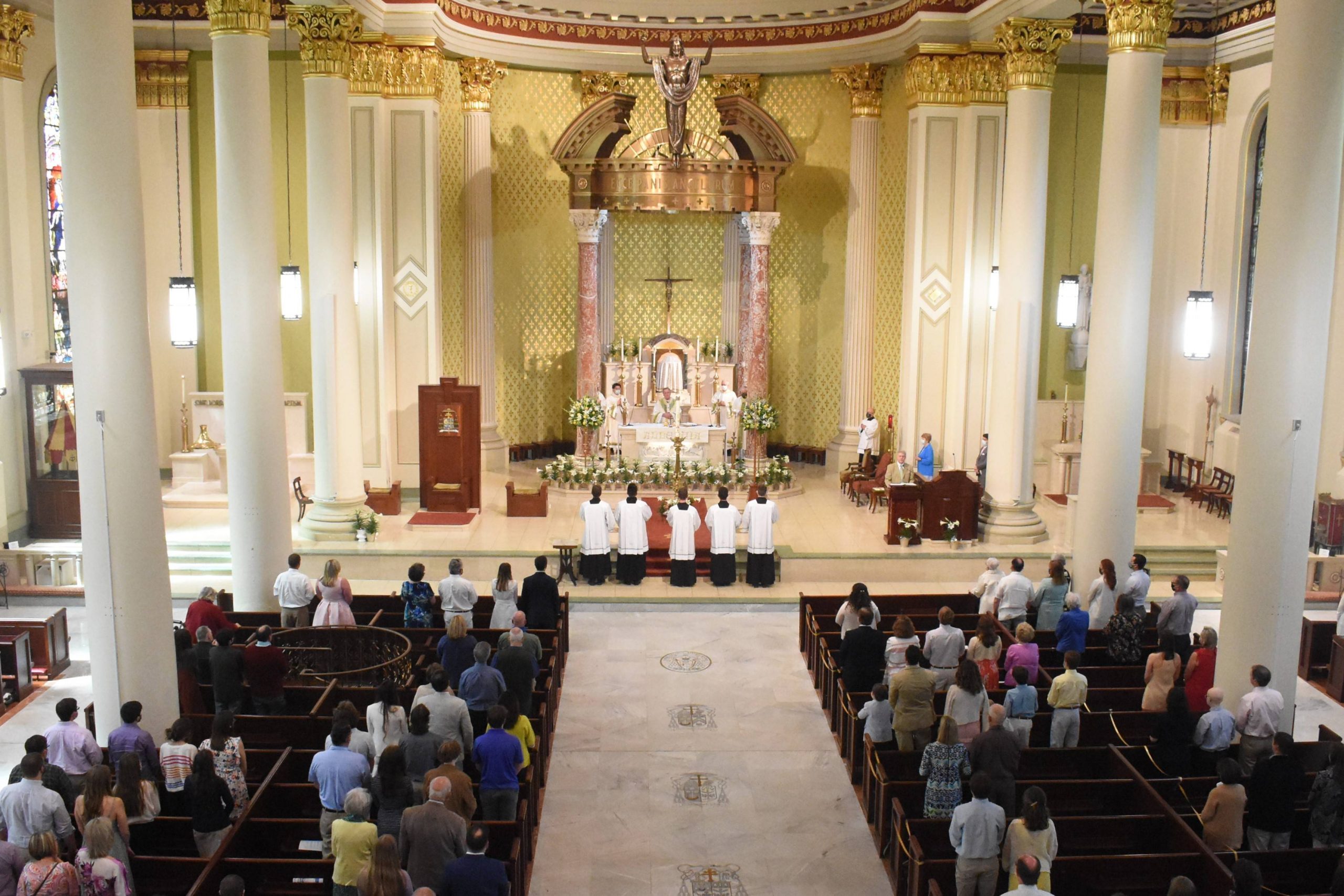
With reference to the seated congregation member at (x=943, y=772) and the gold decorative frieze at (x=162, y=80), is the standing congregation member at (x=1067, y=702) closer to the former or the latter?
the seated congregation member at (x=943, y=772)

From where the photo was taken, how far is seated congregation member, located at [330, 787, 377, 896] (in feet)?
24.6

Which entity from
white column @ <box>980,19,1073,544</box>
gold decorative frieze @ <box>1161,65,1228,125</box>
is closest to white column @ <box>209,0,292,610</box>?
white column @ <box>980,19,1073,544</box>

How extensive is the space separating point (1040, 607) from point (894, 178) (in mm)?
11632

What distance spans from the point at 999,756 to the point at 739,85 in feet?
58.8

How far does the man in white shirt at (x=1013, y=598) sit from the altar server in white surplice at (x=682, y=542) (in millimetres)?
5003

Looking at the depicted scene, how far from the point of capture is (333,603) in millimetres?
12375

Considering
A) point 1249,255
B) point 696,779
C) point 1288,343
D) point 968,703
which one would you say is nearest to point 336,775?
point 696,779

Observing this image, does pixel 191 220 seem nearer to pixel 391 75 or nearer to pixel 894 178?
pixel 391 75

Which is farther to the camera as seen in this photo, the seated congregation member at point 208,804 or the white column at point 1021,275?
the white column at point 1021,275

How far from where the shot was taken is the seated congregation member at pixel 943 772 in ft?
29.0

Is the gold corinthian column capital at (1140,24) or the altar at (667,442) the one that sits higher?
the gold corinthian column capital at (1140,24)

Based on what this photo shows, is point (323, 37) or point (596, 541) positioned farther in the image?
point (323, 37)

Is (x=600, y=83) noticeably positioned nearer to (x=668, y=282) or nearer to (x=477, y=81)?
(x=477, y=81)

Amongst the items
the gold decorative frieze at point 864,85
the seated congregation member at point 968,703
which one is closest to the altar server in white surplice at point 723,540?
the seated congregation member at point 968,703
